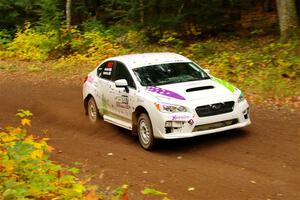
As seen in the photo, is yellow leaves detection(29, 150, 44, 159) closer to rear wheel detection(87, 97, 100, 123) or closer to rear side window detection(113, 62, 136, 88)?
rear side window detection(113, 62, 136, 88)

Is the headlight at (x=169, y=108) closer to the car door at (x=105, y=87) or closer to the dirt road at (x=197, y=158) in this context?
the dirt road at (x=197, y=158)

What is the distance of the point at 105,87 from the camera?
11.7 meters

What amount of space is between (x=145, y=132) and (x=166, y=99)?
0.91 m

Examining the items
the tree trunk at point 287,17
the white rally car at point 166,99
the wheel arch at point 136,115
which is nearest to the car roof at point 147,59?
the white rally car at point 166,99

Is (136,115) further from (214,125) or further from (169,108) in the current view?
(214,125)

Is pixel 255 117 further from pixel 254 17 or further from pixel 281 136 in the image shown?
pixel 254 17

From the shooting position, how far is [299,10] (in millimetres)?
19672

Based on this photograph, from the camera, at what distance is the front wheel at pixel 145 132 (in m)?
9.77

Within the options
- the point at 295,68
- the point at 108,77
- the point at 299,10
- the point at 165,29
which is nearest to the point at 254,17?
the point at 299,10

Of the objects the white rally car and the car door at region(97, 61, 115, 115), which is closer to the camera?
the white rally car

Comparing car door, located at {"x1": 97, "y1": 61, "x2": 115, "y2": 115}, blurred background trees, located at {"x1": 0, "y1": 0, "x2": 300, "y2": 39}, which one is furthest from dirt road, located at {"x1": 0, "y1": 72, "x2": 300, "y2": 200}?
blurred background trees, located at {"x1": 0, "y1": 0, "x2": 300, "y2": 39}

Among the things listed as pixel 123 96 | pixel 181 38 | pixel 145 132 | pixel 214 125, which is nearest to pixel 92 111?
pixel 123 96

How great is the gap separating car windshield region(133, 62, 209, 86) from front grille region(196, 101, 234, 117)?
1.17 meters

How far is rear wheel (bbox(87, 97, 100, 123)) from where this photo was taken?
12523 millimetres
